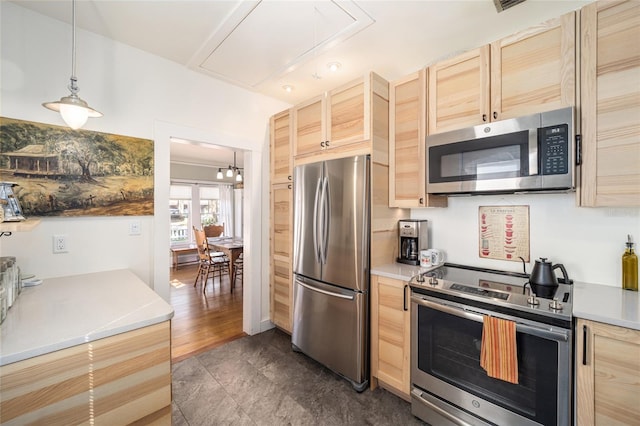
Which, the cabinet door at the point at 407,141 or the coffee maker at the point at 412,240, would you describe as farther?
the coffee maker at the point at 412,240

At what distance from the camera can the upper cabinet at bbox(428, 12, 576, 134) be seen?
1.49 meters

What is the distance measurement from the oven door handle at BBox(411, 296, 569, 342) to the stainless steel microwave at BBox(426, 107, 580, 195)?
76 cm

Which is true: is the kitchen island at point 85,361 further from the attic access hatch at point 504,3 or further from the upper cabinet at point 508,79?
the attic access hatch at point 504,3

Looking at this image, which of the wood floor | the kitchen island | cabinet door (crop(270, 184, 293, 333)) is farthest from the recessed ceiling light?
the wood floor

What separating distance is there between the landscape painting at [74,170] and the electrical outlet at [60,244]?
161 mm

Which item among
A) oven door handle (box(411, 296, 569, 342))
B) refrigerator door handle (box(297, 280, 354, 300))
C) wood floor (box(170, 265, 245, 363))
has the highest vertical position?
oven door handle (box(411, 296, 569, 342))

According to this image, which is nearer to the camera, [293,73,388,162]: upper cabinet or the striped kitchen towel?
the striped kitchen towel

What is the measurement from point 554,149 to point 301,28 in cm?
179

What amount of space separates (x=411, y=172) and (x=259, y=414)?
80.3 inches

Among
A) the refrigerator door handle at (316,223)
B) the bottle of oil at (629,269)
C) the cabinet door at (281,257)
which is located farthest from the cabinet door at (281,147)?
the bottle of oil at (629,269)

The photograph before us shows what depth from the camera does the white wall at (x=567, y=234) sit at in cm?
159

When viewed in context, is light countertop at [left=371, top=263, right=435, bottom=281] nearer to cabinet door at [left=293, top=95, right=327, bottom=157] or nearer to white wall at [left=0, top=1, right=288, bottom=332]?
cabinet door at [left=293, top=95, right=327, bottom=157]

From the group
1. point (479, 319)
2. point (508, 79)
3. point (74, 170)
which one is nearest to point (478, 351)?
point (479, 319)

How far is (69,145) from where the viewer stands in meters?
1.88
